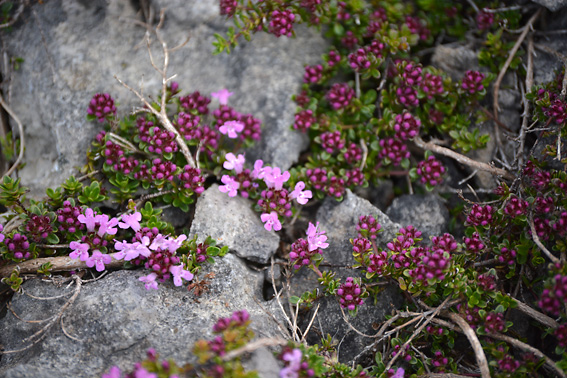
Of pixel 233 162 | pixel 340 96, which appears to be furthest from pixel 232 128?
pixel 340 96

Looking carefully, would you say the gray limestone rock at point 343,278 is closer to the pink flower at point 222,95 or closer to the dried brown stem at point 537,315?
the dried brown stem at point 537,315

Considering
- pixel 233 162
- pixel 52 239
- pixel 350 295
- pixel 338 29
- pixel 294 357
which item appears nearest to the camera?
pixel 294 357

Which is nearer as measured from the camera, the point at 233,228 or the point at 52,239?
the point at 52,239

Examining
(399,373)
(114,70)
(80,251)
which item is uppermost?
(114,70)

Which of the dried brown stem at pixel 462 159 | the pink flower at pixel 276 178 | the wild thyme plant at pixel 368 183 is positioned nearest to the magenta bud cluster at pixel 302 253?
the wild thyme plant at pixel 368 183

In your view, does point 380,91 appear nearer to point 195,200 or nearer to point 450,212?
point 450,212

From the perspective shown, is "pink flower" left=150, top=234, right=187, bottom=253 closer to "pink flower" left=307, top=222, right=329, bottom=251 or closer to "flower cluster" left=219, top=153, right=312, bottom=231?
"flower cluster" left=219, top=153, right=312, bottom=231

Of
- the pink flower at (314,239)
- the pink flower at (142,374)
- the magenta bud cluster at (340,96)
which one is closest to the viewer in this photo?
the pink flower at (142,374)

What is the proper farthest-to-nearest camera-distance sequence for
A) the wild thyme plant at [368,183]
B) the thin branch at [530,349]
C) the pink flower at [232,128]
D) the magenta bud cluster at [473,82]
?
the magenta bud cluster at [473,82] → the pink flower at [232,128] → the wild thyme plant at [368,183] → the thin branch at [530,349]

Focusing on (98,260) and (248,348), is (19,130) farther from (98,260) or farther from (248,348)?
(248,348)
